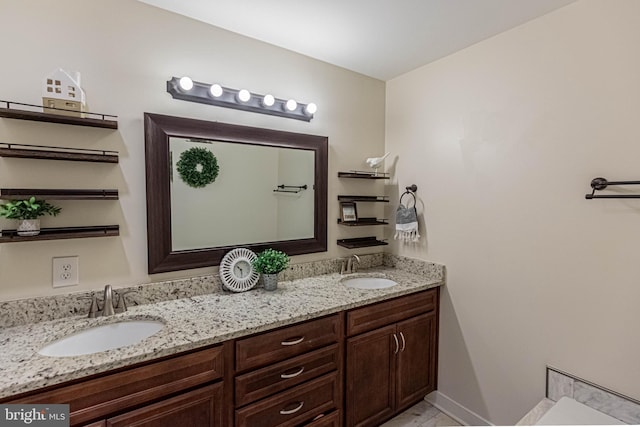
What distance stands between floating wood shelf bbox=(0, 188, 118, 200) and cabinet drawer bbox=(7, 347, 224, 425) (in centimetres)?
A: 81

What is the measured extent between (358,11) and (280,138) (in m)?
0.85

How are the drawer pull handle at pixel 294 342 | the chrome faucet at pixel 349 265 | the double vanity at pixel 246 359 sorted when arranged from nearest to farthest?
the double vanity at pixel 246 359
the drawer pull handle at pixel 294 342
the chrome faucet at pixel 349 265

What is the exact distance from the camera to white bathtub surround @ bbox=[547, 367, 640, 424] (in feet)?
4.73

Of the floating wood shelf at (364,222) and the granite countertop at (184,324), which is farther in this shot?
the floating wood shelf at (364,222)

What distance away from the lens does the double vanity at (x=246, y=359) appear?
1.10 metres

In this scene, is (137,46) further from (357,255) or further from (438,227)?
(438,227)

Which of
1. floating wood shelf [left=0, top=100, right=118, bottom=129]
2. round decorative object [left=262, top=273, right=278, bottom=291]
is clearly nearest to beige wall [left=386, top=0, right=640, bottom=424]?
round decorative object [left=262, top=273, right=278, bottom=291]

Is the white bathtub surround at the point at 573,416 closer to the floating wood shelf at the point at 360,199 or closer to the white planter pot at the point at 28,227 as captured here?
the floating wood shelf at the point at 360,199

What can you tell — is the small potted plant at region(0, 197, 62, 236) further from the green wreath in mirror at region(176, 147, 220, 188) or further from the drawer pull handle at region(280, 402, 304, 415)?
the drawer pull handle at region(280, 402, 304, 415)

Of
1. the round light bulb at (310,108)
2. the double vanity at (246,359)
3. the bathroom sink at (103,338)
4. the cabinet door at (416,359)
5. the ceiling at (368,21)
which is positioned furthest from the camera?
the round light bulb at (310,108)

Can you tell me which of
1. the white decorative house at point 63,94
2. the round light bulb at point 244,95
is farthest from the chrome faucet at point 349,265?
the white decorative house at point 63,94

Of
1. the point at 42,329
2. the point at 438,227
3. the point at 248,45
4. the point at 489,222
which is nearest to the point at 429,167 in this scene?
the point at 438,227

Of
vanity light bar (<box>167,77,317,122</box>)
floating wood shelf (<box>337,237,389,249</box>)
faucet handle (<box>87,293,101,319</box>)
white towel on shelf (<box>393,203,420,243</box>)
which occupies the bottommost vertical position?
faucet handle (<box>87,293,101,319</box>)

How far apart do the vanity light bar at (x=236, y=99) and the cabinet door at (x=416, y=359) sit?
1.54 metres
